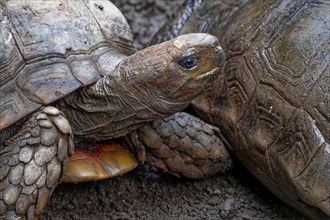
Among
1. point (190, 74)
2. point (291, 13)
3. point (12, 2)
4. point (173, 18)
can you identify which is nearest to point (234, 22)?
point (291, 13)

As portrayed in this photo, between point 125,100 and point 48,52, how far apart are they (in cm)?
47

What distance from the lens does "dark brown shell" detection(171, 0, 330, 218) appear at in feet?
9.98

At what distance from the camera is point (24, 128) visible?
2.90 m

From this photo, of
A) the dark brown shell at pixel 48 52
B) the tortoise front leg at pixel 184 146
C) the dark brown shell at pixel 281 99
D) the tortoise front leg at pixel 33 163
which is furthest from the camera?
the tortoise front leg at pixel 184 146

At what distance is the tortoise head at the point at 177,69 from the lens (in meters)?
2.87

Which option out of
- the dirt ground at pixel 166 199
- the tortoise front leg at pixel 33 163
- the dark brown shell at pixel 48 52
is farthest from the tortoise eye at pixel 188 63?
the dirt ground at pixel 166 199

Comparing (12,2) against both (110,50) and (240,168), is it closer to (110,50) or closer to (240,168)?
(110,50)

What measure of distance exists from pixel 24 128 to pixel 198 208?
119 cm

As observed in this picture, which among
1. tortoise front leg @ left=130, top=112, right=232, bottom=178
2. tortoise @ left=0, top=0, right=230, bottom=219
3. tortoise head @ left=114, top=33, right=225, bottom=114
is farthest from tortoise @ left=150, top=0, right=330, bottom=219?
tortoise head @ left=114, top=33, right=225, bottom=114

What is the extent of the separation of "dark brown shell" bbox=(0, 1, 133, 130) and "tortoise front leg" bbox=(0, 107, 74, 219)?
95mm

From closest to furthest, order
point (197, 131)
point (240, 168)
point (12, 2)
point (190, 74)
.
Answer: point (190, 74)
point (12, 2)
point (197, 131)
point (240, 168)

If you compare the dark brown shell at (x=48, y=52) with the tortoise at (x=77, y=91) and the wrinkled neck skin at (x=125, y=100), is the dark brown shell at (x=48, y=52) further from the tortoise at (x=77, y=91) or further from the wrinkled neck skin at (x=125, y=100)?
the wrinkled neck skin at (x=125, y=100)

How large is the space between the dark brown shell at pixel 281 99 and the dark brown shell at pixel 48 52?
0.77 metres

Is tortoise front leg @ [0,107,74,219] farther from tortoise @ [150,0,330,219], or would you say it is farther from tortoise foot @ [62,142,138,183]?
tortoise @ [150,0,330,219]
